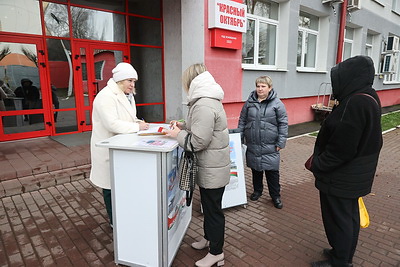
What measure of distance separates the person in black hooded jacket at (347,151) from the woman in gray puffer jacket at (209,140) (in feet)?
2.58

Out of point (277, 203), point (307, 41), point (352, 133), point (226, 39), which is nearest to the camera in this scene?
point (352, 133)

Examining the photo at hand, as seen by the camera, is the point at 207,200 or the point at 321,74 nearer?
the point at 207,200

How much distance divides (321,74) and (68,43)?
326 inches

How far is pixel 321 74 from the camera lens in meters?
10.2

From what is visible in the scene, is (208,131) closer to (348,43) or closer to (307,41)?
(307,41)

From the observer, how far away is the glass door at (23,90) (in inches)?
224

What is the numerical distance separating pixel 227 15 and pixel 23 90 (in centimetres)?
468

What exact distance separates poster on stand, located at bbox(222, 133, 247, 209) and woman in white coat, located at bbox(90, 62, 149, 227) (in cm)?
131

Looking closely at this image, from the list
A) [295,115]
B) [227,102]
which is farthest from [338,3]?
[227,102]

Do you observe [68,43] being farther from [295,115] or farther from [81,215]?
[295,115]

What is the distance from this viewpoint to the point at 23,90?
19.4ft

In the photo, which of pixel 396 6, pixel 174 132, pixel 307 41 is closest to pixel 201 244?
pixel 174 132

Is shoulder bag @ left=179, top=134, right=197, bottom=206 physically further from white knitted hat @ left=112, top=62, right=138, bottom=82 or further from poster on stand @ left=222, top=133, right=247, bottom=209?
poster on stand @ left=222, top=133, right=247, bottom=209

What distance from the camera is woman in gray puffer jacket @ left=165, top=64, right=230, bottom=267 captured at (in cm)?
212
